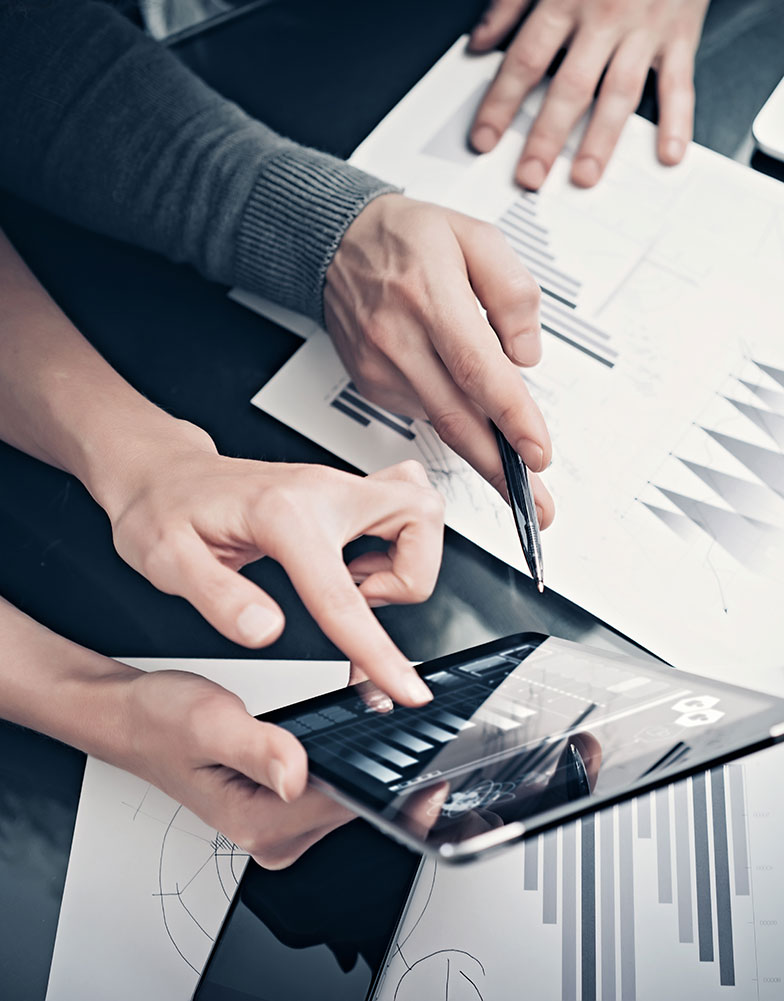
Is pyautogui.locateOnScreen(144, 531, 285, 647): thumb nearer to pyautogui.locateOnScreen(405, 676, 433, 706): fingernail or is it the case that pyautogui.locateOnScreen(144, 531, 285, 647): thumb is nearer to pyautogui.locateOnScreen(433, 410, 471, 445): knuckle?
pyautogui.locateOnScreen(405, 676, 433, 706): fingernail

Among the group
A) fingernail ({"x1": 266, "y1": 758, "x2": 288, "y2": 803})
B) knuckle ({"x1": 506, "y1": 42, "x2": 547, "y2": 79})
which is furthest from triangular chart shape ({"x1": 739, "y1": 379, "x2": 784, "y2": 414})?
fingernail ({"x1": 266, "y1": 758, "x2": 288, "y2": 803})

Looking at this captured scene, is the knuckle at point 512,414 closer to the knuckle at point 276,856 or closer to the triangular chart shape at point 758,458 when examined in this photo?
the triangular chart shape at point 758,458

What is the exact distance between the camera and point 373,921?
19.1 inches

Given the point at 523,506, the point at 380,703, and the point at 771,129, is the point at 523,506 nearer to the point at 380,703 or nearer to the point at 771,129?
the point at 380,703

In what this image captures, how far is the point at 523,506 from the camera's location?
0.54m

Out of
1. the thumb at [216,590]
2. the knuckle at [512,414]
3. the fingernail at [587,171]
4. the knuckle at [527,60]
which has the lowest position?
the thumb at [216,590]

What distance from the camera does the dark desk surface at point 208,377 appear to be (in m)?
0.54

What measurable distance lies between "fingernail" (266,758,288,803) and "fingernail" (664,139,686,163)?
0.58 m

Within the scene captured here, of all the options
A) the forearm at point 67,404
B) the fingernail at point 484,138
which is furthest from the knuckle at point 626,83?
the forearm at point 67,404

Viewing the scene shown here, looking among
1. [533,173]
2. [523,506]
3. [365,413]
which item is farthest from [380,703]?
[533,173]

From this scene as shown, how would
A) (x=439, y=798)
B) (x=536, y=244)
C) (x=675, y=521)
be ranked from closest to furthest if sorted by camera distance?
(x=439, y=798) < (x=675, y=521) < (x=536, y=244)

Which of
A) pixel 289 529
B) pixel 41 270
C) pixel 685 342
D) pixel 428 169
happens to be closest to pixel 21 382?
pixel 41 270

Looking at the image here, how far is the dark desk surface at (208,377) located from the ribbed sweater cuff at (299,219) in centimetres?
5

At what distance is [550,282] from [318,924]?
48 centimetres
